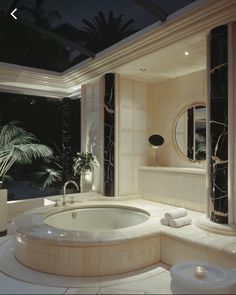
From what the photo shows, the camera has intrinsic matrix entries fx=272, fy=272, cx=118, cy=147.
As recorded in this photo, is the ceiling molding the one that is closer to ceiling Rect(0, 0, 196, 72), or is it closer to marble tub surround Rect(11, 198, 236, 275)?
ceiling Rect(0, 0, 196, 72)

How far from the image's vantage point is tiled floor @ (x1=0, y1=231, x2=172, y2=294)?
2354mm

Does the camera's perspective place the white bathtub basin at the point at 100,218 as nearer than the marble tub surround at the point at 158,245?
No

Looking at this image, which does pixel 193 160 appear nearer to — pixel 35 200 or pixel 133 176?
pixel 133 176

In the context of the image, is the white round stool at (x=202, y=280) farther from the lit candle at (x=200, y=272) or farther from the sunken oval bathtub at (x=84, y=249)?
the sunken oval bathtub at (x=84, y=249)

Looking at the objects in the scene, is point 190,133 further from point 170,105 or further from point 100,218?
point 100,218

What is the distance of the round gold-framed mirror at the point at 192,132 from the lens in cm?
432

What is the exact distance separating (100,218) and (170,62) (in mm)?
2602

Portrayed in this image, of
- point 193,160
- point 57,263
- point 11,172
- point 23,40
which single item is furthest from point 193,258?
point 23,40

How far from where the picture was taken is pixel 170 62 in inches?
160

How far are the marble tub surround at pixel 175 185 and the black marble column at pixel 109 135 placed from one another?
598mm

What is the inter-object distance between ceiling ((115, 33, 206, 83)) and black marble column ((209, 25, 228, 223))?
274 mm

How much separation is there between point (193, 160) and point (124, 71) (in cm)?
189

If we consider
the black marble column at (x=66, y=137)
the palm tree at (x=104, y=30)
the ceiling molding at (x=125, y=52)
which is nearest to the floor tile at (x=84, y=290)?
the ceiling molding at (x=125, y=52)

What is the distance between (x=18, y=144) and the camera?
4.98 meters
